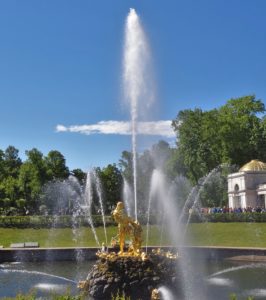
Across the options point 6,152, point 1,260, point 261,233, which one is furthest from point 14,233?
point 6,152

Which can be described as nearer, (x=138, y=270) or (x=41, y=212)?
(x=138, y=270)

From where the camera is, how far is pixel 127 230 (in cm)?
1816

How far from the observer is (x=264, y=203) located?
183 feet

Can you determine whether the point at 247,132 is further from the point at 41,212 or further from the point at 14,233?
the point at 14,233

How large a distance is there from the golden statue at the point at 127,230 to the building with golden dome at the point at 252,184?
39414mm

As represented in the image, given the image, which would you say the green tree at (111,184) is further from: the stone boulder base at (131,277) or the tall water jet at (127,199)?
the stone boulder base at (131,277)

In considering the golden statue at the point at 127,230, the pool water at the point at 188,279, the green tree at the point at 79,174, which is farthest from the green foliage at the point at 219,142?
the golden statue at the point at 127,230

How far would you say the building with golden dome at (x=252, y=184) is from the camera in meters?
55.6

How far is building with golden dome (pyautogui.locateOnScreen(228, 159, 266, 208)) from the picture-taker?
5556 cm

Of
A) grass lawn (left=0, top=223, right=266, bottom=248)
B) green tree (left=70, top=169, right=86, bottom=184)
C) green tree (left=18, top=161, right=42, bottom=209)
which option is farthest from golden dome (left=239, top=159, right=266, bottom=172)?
green tree (left=70, top=169, right=86, bottom=184)

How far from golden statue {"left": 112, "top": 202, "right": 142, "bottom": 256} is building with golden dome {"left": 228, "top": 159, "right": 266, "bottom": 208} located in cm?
3941

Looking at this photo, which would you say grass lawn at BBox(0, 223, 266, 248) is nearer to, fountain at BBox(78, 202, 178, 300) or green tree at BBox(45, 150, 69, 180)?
fountain at BBox(78, 202, 178, 300)

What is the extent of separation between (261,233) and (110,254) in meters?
21.0

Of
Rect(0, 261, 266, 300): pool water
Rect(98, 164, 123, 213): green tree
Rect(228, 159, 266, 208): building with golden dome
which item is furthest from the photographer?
Rect(98, 164, 123, 213): green tree
